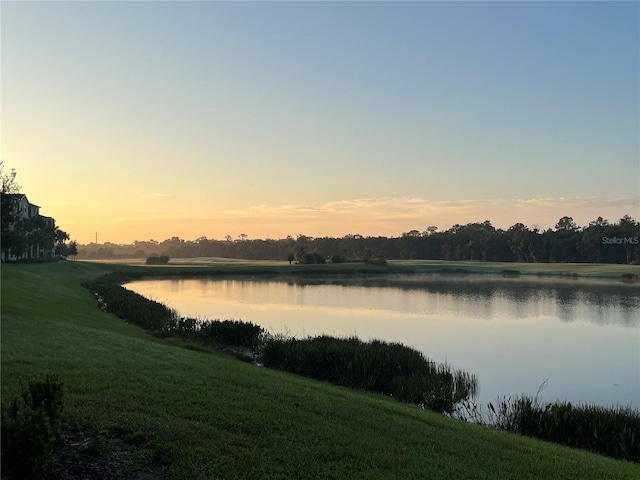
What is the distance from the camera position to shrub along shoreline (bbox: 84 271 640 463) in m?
10.8

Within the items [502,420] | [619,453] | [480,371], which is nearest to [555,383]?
[480,371]

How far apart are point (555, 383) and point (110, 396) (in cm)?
1388

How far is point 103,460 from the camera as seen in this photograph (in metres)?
6.33

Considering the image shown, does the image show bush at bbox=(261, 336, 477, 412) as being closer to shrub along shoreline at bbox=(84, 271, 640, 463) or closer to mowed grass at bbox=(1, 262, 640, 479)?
shrub along shoreline at bbox=(84, 271, 640, 463)

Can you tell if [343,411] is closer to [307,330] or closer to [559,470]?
[559,470]

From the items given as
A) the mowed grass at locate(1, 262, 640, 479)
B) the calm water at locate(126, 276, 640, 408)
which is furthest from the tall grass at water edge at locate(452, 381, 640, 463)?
the calm water at locate(126, 276, 640, 408)

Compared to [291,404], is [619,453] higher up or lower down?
lower down

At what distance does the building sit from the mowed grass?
783 inches

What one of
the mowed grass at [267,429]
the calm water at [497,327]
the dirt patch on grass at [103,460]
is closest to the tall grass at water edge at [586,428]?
the mowed grass at [267,429]

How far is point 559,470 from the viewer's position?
275 inches

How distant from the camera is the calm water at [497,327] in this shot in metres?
17.5

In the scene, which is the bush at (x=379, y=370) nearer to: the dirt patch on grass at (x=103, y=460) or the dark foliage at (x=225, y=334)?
the dark foliage at (x=225, y=334)

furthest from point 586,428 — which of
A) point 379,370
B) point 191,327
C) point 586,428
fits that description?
point 191,327

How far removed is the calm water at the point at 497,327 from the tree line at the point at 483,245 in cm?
7050
